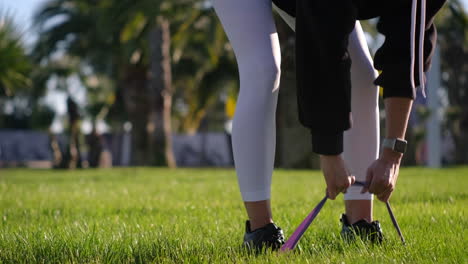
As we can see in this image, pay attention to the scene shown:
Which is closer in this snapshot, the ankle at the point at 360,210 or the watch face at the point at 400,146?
the watch face at the point at 400,146

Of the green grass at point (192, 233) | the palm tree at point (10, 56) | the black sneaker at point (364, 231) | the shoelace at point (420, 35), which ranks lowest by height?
the green grass at point (192, 233)

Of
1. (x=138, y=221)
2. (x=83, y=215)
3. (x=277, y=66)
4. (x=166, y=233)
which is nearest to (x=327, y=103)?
(x=277, y=66)

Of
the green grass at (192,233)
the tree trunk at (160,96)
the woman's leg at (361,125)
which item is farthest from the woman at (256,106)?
the tree trunk at (160,96)

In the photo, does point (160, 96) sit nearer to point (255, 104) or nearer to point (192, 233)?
point (192, 233)

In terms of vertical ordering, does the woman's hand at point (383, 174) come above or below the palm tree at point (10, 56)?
below

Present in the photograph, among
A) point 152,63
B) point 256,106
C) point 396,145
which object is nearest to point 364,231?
point 396,145

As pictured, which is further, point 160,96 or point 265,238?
point 160,96

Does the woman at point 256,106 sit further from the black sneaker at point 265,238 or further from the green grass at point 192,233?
the green grass at point 192,233

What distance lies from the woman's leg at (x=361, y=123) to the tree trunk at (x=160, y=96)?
15328 mm

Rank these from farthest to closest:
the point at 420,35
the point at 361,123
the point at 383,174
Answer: the point at 361,123 < the point at 420,35 < the point at 383,174

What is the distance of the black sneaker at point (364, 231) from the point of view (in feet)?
6.87

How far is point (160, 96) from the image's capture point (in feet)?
59.2

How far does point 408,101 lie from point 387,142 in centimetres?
14

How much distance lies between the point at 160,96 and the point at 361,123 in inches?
633
